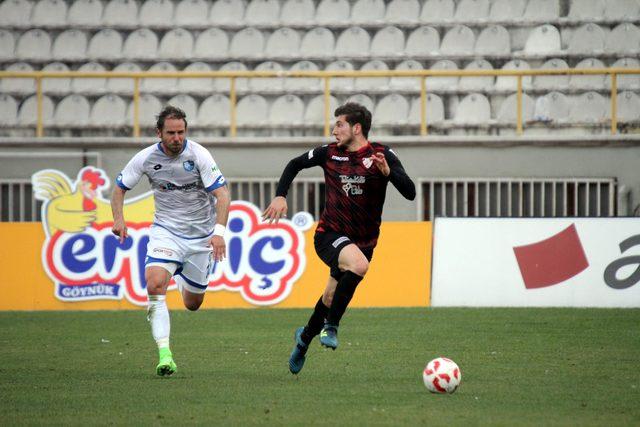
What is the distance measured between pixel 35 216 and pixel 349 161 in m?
11.0

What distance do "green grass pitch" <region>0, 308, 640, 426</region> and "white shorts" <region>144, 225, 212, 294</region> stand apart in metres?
0.72

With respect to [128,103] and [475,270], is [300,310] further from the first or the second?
[128,103]

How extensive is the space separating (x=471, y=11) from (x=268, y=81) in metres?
4.03

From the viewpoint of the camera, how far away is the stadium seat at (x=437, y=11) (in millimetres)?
21594

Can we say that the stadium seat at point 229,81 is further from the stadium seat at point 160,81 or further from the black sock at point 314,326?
the black sock at point 314,326

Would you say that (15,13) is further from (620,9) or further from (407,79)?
(620,9)

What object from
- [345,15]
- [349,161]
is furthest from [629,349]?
[345,15]

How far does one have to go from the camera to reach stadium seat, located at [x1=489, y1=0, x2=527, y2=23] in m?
21.3

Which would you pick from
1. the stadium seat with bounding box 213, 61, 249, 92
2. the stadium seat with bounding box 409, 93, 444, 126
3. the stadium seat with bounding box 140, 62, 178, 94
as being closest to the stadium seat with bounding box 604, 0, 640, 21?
the stadium seat with bounding box 409, 93, 444, 126

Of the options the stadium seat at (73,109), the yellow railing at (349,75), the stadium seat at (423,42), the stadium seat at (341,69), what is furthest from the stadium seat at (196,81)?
the stadium seat at (423,42)

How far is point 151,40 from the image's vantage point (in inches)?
861

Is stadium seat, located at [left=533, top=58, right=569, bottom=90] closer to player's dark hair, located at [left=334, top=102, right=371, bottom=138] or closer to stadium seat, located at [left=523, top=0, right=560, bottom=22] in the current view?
stadium seat, located at [left=523, top=0, right=560, bottom=22]

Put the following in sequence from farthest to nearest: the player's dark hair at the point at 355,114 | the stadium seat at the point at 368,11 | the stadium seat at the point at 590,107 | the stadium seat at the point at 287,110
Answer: the stadium seat at the point at 368,11 → the stadium seat at the point at 287,110 → the stadium seat at the point at 590,107 → the player's dark hair at the point at 355,114

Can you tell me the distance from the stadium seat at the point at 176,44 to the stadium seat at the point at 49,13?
2109 mm
